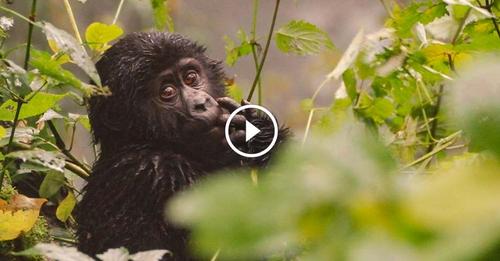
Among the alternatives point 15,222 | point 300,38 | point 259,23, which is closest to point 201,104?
point 300,38

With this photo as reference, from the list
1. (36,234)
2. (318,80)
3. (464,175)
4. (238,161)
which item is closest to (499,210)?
(464,175)

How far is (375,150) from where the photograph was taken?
222 millimetres

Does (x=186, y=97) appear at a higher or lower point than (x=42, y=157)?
lower

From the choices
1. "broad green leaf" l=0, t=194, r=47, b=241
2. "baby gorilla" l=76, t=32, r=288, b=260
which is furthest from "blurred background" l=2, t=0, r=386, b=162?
"broad green leaf" l=0, t=194, r=47, b=241

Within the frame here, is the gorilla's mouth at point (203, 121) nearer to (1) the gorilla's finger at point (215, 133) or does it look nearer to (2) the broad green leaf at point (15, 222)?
(1) the gorilla's finger at point (215, 133)

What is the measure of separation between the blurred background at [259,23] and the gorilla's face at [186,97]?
2.00 meters

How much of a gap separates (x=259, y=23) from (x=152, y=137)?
8.34ft

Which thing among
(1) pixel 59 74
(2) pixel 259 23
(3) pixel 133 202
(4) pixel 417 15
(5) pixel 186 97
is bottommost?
(2) pixel 259 23

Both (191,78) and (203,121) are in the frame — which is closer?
(203,121)

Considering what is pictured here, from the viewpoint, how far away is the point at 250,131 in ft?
5.26

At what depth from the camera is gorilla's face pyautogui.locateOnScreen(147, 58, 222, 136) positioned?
5.49ft

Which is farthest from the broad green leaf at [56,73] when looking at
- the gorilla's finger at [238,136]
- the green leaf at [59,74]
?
the gorilla's finger at [238,136]

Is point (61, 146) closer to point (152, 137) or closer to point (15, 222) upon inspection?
→ point (152, 137)

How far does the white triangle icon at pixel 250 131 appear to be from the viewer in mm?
1590
